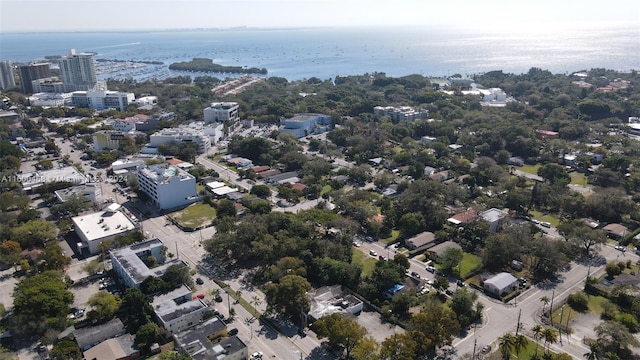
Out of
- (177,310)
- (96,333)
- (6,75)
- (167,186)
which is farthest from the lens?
(6,75)

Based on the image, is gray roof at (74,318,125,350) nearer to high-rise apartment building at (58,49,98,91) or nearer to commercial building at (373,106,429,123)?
commercial building at (373,106,429,123)

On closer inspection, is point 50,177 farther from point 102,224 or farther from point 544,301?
point 544,301

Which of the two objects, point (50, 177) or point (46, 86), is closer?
point (50, 177)

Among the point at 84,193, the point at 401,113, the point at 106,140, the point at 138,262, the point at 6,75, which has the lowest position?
the point at 138,262

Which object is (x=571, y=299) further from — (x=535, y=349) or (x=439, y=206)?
(x=439, y=206)

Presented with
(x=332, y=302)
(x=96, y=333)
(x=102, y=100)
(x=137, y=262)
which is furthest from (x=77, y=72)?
(x=332, y=302)

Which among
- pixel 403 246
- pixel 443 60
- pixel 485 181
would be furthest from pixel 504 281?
pixel 443 60

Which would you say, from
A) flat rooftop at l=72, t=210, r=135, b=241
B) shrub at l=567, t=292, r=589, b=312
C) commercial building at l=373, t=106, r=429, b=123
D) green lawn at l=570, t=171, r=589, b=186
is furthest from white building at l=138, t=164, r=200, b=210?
commercial building at l=373, t=106, r=429, b=123

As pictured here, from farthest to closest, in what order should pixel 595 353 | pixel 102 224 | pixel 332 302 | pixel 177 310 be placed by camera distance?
pixel 102 224, pixel 332 302, pixel 177 310, pixel 595 353
